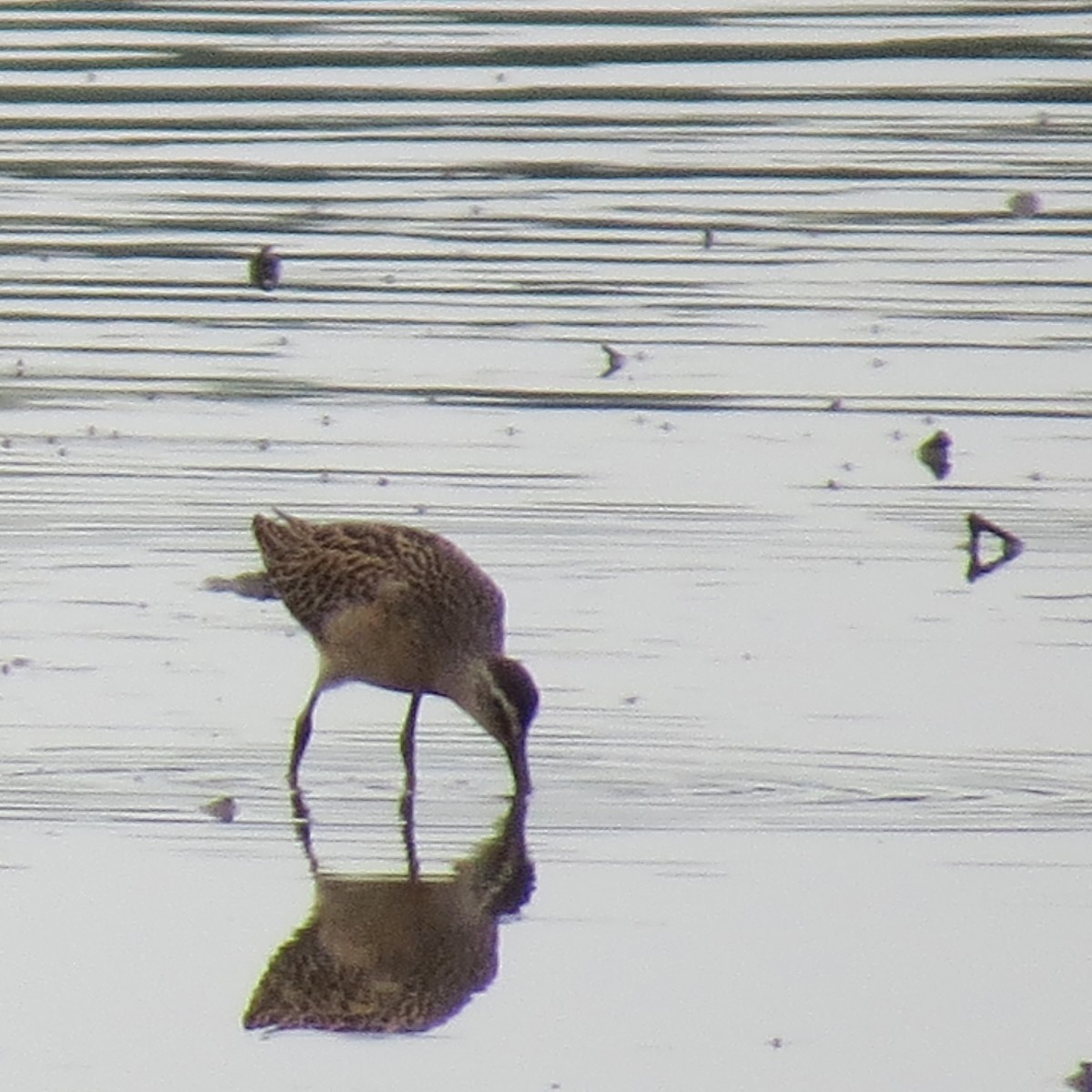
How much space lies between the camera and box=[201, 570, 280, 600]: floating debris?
1334 cm

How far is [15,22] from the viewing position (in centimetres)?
2588

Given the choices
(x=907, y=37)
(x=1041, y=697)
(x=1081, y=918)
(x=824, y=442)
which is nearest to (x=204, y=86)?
(x=907, y=37)

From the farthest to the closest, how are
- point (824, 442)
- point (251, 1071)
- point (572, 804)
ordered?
point (824, 442), point (572, 804), point (251, 1071)

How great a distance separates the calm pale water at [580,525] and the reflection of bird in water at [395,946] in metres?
0.03

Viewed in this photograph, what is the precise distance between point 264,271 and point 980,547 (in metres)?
5.41

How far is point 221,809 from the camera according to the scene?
35.5 feet

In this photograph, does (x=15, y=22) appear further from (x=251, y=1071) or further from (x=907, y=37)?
(x=251, y=1071)

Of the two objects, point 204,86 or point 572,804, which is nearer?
point 572,804

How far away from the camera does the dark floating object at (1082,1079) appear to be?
849 cm

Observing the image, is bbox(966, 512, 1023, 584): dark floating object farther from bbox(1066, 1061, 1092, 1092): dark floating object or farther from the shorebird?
bbox(1066, 1061, 1092, 1092): dark floating object

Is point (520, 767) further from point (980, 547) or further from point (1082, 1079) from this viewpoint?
point (980, 547)

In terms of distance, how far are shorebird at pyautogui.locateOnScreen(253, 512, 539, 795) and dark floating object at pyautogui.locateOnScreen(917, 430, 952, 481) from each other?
355 centimetres

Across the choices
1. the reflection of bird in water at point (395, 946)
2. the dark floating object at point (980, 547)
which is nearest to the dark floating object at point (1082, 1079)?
the reflection of bird in water at point (395, 946)

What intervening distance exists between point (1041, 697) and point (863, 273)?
22.5ft
